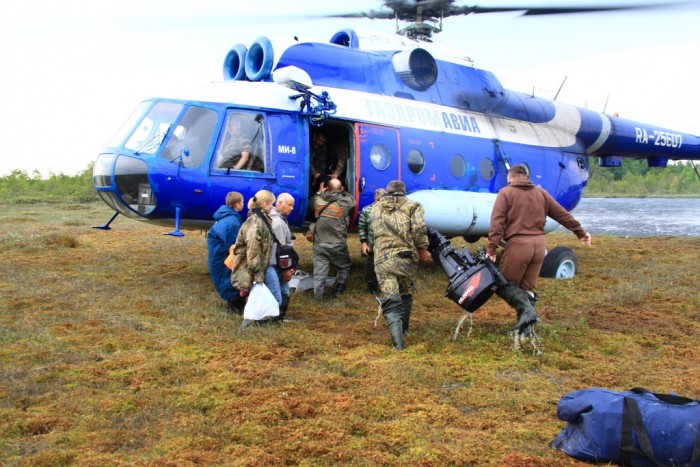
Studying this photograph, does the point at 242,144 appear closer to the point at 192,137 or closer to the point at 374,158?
the point at 192,137

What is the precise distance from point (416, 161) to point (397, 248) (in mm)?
3475

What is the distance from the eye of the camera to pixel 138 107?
866cm

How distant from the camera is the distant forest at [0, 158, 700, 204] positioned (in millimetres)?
35125

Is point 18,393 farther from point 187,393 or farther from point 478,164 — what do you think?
point 478,164

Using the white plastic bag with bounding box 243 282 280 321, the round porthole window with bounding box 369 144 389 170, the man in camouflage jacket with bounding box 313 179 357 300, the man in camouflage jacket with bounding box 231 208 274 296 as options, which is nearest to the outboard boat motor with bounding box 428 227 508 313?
the white plastic bag with bounding box 243 282 280 321

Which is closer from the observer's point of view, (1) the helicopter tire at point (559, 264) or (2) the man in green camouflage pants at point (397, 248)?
(2) the man in green camouflage pants at point (397, 248)

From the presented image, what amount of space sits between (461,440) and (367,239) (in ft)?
14.8

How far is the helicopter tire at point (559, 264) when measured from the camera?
10.4 metres

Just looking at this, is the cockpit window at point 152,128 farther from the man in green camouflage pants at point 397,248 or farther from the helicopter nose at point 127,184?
the man in green camouflage pants at point 397,248

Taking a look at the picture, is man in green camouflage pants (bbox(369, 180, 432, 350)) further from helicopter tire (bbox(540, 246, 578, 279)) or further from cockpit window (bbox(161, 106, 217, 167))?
helicopter tire (bbox(540, 246, 578, 279))

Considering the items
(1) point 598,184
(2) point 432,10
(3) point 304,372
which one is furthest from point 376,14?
(1) point 598,184

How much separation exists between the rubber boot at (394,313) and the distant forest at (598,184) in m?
25.1

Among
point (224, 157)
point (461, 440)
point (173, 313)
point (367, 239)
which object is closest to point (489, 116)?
point (367, 239)

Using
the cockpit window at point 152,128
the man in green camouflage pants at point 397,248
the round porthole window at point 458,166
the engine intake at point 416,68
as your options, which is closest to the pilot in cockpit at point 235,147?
the cockpit window at point 152,128
